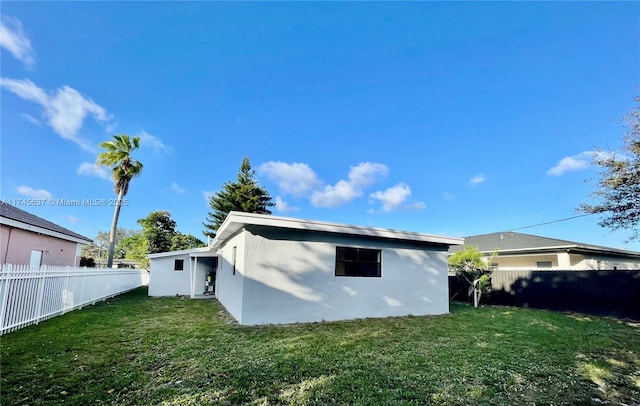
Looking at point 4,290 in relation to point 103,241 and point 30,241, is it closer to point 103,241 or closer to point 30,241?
point 30,241

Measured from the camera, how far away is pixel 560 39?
378 inches

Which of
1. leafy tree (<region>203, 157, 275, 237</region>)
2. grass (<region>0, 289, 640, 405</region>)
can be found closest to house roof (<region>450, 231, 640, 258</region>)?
grass (<region>0, 289, 640, 405</region>)

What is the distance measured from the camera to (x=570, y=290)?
11039 mm

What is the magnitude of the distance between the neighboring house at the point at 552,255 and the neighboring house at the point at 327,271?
6449mm

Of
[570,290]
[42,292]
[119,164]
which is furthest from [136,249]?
[570,290]

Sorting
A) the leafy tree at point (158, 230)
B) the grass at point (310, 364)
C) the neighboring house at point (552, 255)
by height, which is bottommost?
the grass at point (310, 364)

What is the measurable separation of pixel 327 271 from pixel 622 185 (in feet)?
32.7

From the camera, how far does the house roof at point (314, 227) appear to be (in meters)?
7.07

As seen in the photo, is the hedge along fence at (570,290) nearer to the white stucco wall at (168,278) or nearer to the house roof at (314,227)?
the house roof at (314,227)

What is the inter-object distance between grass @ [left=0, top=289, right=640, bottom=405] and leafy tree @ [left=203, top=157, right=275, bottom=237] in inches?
891

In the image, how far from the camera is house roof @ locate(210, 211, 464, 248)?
7.07 metres

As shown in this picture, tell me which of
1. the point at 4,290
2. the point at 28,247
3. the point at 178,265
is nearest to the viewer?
the point at 4,290

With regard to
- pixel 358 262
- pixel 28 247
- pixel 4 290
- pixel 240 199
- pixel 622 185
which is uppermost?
pixel 240 199

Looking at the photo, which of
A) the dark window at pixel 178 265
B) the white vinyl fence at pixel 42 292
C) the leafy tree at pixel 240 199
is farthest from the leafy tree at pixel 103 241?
the white vinyl fence at pixel 42 292
